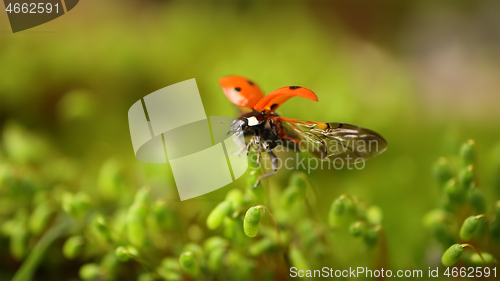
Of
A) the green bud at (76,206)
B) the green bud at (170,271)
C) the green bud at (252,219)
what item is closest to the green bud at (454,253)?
the green bud at (252,219)

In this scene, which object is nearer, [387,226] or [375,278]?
[375,278]

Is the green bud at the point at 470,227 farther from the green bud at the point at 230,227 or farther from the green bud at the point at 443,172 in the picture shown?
the green bud at the point at 230,227

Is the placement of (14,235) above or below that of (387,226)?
above

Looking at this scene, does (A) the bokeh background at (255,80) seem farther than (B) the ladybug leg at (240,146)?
Yes

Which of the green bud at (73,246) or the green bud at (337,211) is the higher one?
the green bud at (337,211)

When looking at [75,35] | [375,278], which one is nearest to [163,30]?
[75,35]

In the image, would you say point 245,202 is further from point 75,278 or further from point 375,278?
point 75,278

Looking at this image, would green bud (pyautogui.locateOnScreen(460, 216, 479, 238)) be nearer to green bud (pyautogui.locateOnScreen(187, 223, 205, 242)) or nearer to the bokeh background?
the bokeh background

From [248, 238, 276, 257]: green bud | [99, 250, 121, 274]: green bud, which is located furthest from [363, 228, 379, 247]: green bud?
[99, 250, 121, 274]: green bud
